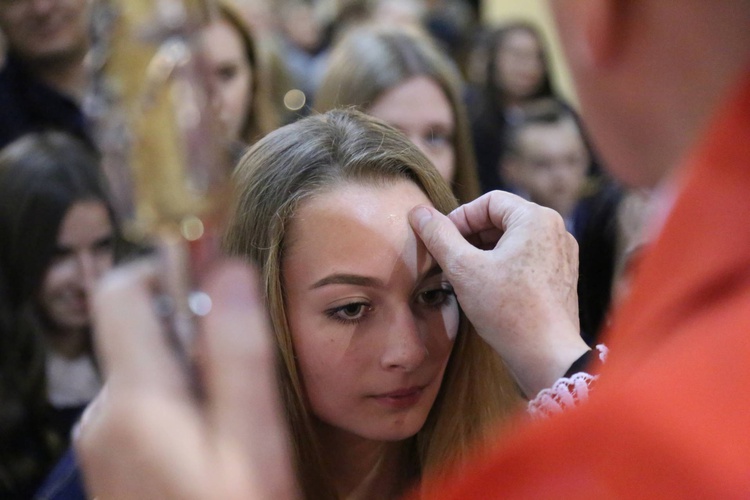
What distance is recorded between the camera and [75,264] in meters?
1.74

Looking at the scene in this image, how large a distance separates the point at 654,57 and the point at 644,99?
2 cm

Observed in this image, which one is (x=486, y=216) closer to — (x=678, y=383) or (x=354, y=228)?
(x=354, y=228)

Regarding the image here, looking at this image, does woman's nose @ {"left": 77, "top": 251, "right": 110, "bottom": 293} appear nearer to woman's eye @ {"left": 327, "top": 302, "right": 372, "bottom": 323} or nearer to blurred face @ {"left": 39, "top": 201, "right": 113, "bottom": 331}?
blurred face @ {"left": 39, "top": 201, "right": 113, "bottom": 331}

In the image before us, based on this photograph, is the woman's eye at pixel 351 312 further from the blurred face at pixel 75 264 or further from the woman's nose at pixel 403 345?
the blurred face at pixel 75 264

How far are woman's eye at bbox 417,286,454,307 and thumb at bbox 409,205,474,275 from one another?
0.20 ft

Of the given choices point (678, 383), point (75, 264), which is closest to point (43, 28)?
point (75, 264)

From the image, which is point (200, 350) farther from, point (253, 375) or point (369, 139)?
point (369, 139)

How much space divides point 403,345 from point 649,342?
0.59 m

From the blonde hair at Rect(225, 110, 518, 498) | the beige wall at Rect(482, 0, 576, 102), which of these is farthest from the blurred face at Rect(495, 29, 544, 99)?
the blonde hair at Rect(225, 110, 518, 498)

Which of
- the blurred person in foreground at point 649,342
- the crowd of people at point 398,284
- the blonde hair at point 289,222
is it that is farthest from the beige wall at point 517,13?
the blurred person in foreground at point 649,342

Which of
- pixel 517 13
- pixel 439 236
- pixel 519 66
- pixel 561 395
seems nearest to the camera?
pixel 561 395

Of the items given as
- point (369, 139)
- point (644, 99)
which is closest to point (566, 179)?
point (369, 139)

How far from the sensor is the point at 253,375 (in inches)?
17.7

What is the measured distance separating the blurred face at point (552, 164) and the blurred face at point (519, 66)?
0.65 meters
